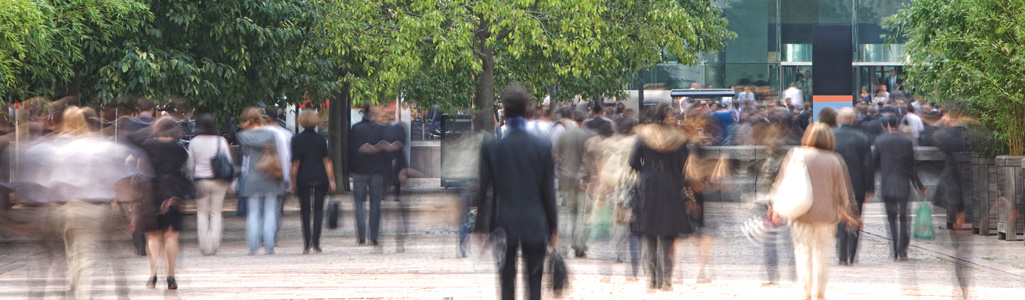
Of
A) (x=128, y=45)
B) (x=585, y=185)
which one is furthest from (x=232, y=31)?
(x=585, y=185)

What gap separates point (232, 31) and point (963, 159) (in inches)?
396

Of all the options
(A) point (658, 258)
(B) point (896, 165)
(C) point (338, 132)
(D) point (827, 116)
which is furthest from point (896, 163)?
(C) point (338, 132)

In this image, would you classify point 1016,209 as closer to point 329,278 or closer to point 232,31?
point 329,278

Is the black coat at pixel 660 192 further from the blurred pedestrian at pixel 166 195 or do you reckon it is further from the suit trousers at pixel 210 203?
the suit trousers at pixel 210 203

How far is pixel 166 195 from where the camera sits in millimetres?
10336

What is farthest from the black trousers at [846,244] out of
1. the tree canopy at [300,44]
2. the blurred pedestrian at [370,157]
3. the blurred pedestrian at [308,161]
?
the tree canopy at [300,44]

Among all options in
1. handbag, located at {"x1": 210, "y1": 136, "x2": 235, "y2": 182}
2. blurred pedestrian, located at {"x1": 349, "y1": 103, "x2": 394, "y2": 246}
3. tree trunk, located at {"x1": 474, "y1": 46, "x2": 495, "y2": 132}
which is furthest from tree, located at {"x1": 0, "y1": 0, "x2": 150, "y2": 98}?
tree trunk, located at {"x1": 474, "y1": 46, "x2": 495, "y2": 132}

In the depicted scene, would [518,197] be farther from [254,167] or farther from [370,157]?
[254,167]

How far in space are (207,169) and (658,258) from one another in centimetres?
482

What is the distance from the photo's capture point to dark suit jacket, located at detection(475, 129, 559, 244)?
684cm

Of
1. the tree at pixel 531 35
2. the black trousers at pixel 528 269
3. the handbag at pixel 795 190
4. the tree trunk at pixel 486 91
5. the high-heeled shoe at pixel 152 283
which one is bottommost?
the high-heeled shoe at pixel 152 283

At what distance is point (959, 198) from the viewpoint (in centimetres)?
958

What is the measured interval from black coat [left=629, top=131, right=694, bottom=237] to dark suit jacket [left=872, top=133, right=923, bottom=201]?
267cm

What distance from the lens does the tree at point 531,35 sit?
63.3ft
